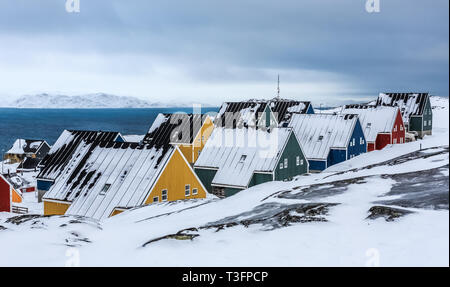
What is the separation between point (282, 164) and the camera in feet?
144

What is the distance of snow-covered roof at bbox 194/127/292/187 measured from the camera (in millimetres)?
42406

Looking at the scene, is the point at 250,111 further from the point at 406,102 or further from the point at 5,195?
the point at 5,195

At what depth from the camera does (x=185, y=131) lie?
2366 inches

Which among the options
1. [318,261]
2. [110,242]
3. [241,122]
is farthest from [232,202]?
[241,122]

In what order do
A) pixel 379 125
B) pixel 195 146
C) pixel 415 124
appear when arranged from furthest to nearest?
pixel 415 124 → pixel 379 125 → pixel 195 146

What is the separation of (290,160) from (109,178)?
17880mm

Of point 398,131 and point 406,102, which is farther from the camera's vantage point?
point 406,102

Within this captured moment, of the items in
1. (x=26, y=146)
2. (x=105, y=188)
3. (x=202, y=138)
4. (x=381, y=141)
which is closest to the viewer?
(x=105, y=188)

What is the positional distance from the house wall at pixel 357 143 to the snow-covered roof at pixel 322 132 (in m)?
1.25

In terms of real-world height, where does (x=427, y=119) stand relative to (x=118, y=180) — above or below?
above

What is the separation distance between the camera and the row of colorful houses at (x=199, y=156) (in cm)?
3425

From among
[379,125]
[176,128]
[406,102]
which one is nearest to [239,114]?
[176,128]
